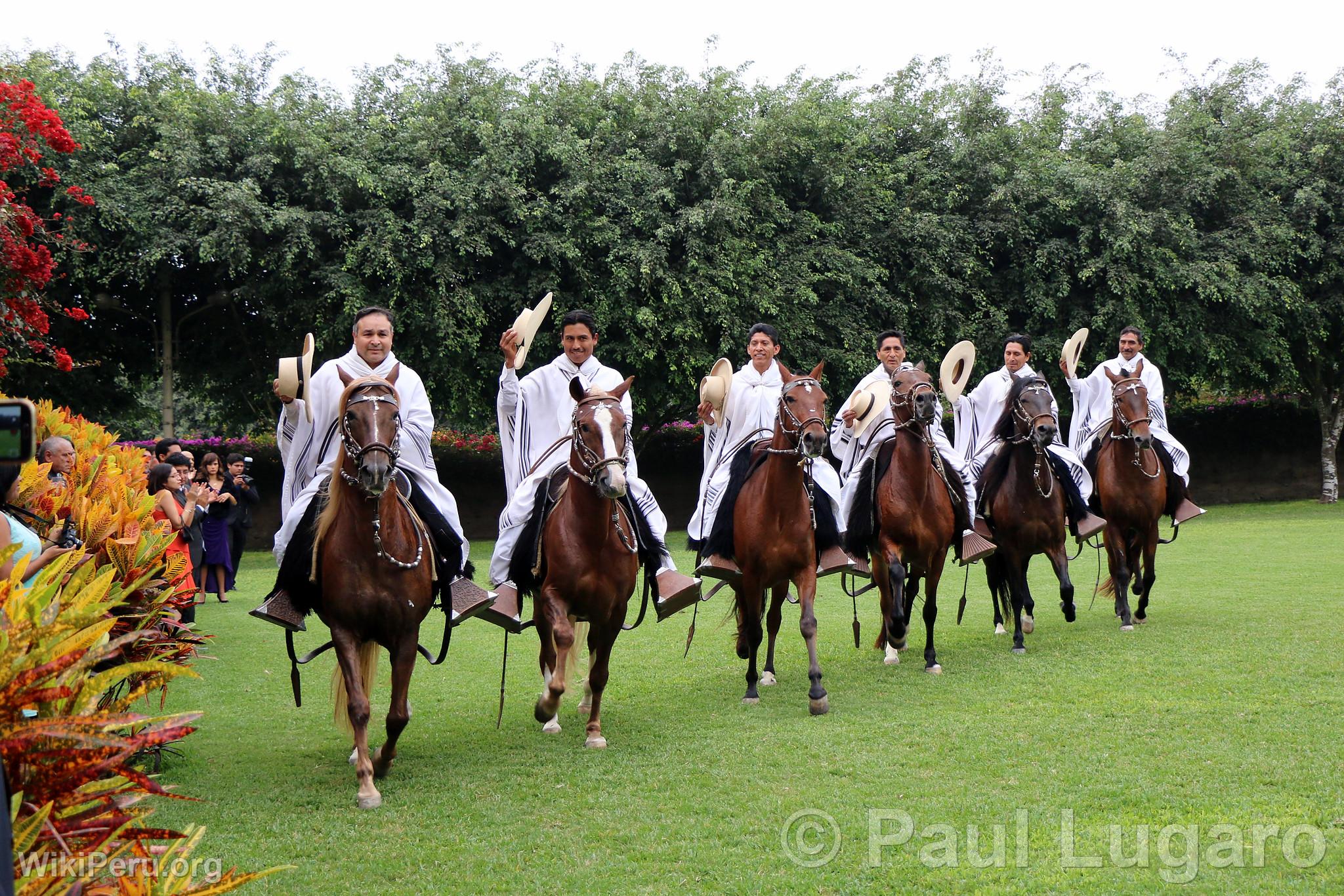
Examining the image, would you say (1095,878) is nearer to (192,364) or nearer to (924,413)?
(924,413)

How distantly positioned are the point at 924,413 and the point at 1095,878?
4895 millimetres

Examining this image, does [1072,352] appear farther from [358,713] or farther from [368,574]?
[358,713]

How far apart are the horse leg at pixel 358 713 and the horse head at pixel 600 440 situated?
5.51 ft

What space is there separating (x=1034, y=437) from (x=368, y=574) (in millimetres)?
6244

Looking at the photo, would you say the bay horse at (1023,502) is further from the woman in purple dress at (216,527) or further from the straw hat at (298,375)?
the woman in purple dress at (216,527)

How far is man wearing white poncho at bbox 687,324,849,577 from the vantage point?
9.19 m

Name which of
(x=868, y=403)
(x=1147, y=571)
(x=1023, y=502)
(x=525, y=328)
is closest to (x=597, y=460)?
(x=525, y=328)

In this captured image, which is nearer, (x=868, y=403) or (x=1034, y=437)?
(x=868, y=403)

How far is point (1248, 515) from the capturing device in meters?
25.8

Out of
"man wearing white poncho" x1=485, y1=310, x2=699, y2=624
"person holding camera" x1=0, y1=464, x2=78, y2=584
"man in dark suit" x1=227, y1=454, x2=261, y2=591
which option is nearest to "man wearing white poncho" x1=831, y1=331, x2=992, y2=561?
"man wearing white poncho" x1=485, y1=310, x2=699, y2=624

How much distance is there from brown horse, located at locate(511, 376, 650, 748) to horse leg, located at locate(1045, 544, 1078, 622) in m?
4.66

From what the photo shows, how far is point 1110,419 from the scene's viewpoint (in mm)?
12180

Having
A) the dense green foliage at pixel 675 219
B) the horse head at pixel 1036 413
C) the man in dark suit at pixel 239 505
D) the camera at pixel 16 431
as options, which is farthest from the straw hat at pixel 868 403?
the dense green foliage at pixel 675 219

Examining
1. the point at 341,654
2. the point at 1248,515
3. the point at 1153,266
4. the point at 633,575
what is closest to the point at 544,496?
the point at 633,575
